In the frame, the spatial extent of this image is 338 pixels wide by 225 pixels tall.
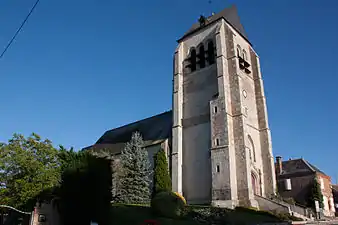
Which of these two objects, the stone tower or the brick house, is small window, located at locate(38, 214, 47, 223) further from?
the brick house

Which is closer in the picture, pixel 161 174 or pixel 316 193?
pixel 161 174

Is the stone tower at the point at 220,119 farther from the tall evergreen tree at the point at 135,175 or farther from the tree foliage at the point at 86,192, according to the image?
the tree foliage at the point at 86,192

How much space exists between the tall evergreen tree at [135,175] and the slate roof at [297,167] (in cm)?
1674

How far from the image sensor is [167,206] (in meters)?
18.6

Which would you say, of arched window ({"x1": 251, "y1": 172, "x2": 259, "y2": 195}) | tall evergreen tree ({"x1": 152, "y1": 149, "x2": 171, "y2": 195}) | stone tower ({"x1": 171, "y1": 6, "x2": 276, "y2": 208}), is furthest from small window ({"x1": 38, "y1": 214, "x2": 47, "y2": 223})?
arched window ({"x1": 251, "y1": 172, "x2": 259, "y2": 195})

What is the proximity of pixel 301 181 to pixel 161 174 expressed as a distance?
637 inches

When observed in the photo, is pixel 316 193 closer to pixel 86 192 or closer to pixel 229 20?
pixel 229 20

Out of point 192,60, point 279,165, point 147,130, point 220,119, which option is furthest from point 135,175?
point 279,165

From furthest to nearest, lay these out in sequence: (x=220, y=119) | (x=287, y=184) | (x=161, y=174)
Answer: (x=287, y=184)
(x=161, y=174)
(x=220, y=119)

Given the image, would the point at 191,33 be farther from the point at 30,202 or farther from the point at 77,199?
the point at 77,199

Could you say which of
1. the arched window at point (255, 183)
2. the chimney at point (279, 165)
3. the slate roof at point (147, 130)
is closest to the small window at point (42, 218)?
the slate roof at point (147, 130)

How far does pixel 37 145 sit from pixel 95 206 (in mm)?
13211

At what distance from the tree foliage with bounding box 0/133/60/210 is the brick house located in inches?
948

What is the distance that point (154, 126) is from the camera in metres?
35.6
